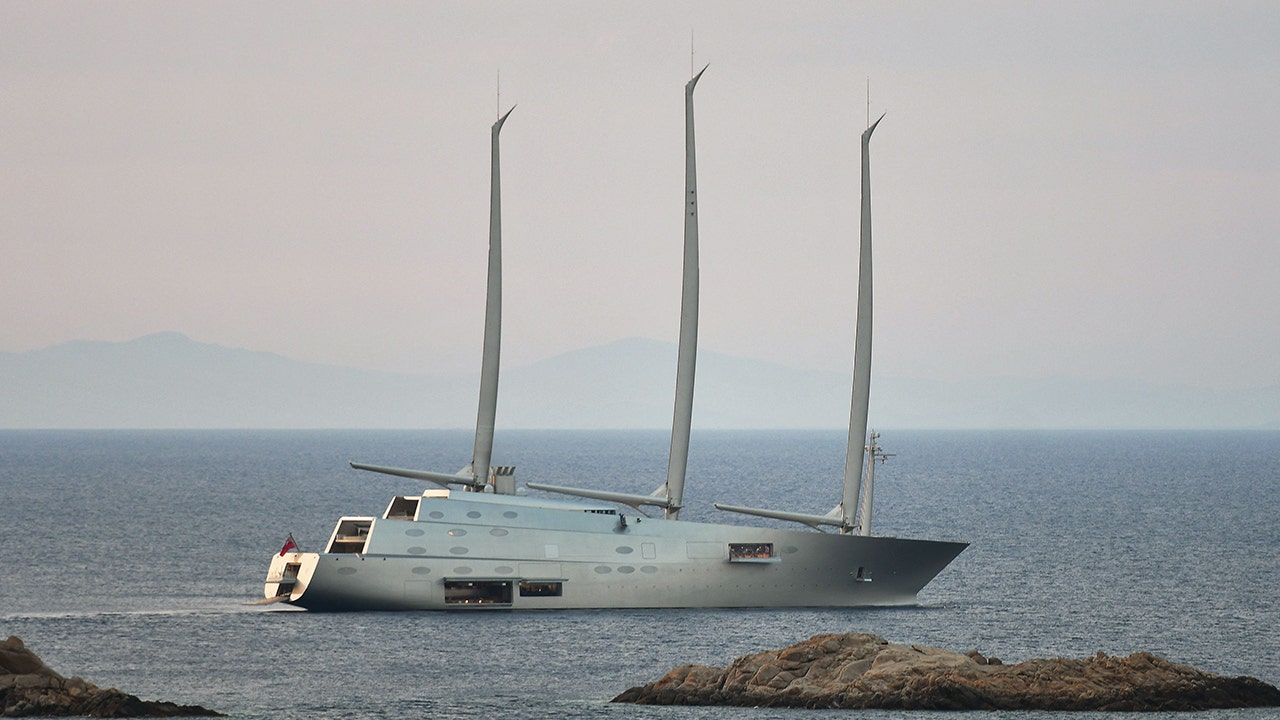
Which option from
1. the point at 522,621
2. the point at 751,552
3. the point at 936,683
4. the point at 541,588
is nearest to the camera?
the point at 936,683

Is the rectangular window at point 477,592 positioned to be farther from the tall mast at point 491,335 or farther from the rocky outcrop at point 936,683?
the rocky outcrop at point 936,683

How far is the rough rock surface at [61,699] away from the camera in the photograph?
44.5m

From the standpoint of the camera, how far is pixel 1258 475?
195 m

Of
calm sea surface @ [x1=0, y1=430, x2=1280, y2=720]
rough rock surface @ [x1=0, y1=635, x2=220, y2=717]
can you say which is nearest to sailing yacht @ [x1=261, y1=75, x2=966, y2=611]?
calm sea surface @ [x1=0, y1=430, x2=1280, y2=720]

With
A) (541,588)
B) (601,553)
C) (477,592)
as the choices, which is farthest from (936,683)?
(477,592)

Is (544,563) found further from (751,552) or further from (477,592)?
(751,552)

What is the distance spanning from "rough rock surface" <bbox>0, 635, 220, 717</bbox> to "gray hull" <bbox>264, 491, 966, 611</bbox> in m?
18.0

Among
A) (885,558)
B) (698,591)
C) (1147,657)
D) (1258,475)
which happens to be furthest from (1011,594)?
(1258,475)

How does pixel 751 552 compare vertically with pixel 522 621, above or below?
above

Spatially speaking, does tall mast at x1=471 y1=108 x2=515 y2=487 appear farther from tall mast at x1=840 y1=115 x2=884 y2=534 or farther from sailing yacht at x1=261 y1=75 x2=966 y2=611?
tall mast at x1=840 y1=115 x2=884 y2=534

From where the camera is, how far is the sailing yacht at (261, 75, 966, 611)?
211 feet

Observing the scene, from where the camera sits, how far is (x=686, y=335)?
67438 mm

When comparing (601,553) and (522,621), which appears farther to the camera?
(601,553)

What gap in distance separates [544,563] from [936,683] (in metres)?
21.1
